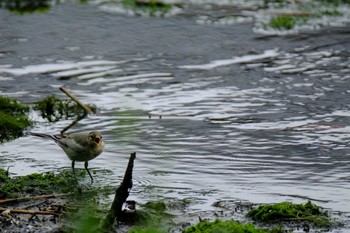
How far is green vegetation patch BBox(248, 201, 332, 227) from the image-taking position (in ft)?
23.7

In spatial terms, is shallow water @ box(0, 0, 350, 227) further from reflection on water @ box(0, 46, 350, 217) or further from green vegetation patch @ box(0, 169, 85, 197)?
green vegetation patch @ box(0, 169, 85, 197)

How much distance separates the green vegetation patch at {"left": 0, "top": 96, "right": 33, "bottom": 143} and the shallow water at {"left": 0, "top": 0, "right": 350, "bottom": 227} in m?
0.22

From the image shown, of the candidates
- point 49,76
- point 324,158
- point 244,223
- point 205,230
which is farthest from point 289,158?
point 49,76

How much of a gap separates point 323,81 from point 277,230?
6.00m

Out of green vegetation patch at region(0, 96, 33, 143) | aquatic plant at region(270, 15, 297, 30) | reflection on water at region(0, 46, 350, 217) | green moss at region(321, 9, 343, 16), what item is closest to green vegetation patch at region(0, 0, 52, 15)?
reflection on water at region(0, 46, 350, 217)

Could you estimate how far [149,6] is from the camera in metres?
A: 17.2

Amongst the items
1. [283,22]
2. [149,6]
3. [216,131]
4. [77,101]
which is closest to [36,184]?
[216,131]

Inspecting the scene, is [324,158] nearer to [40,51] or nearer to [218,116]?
[218,116]

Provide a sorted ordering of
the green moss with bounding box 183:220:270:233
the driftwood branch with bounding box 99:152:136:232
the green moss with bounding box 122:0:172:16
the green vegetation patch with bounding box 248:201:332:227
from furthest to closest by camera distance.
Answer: the green moss with bounding box 122:0:172:16
the green vegetation patch with bounding box 248:201:332:227
the green moss with bounding box 183:220:270:233
the driftwood branch with bounding box 99:152:136:232

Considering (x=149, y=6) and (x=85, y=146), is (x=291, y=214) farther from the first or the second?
(x=149, y=6)

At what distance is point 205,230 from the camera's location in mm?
6656

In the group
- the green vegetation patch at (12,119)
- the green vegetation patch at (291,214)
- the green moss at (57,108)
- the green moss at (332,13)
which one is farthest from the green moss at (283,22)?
the green vegetation patch at (291,214)

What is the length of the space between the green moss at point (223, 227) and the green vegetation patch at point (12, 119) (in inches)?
156

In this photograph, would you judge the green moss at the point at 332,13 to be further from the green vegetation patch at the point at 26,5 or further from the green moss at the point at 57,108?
the green moss at the point at 57,108
